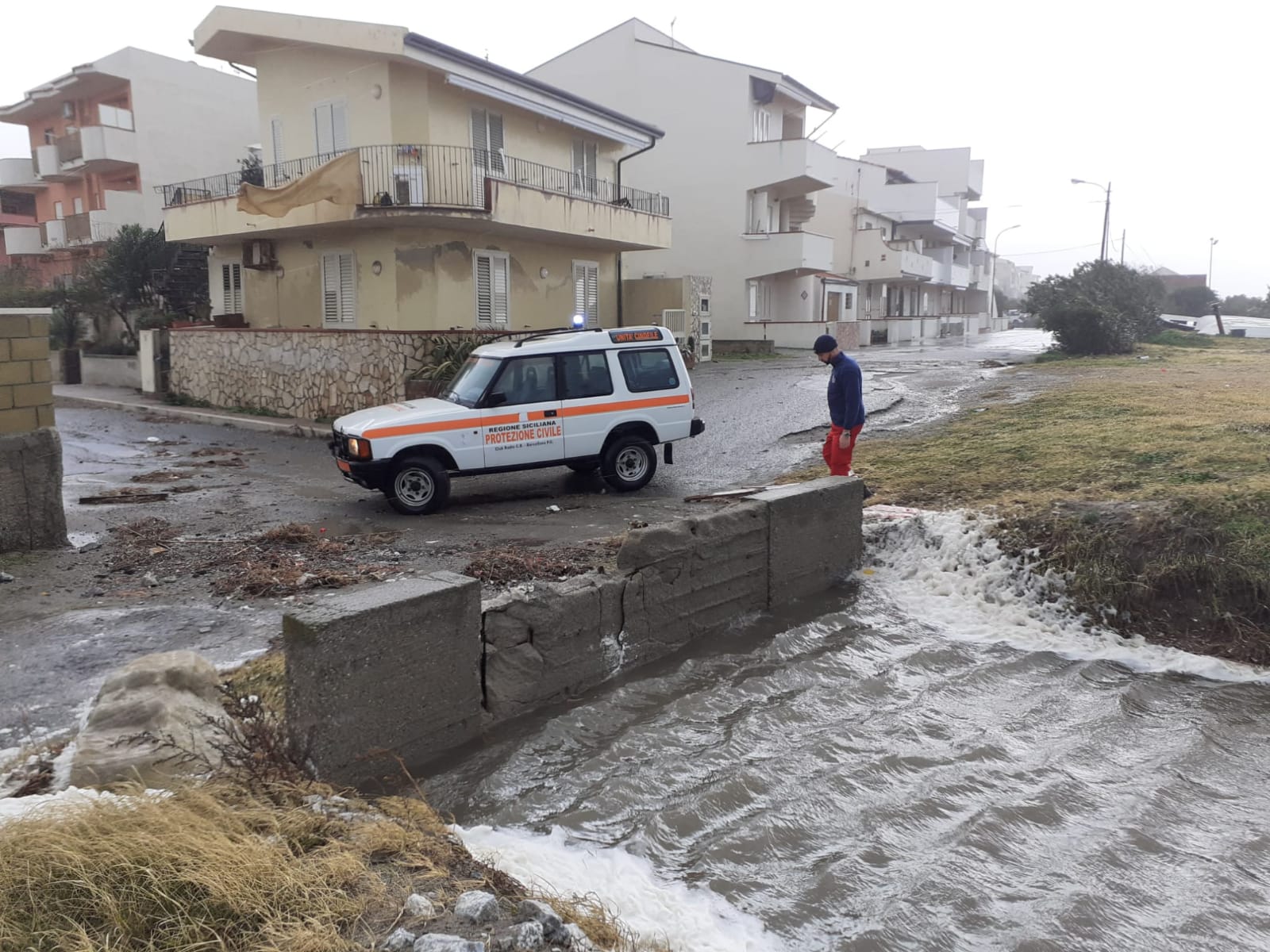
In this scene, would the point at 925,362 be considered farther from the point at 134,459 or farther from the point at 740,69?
the point at 134,459

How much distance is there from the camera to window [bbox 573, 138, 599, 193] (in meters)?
25.3

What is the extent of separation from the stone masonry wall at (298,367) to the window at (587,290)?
7475 millimetres

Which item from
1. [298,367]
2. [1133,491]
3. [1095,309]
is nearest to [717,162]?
[1095,309]

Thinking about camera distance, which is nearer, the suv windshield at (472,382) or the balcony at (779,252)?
the suv windshield at (472,382)

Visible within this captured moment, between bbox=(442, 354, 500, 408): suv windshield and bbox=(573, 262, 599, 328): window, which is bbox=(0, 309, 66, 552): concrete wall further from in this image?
bbox=(573, 262, 599, 328): window

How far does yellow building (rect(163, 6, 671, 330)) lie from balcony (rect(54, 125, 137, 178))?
14.9 metres

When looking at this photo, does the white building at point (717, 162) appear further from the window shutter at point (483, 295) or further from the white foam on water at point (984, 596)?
the white foam on water at point (984, 596)

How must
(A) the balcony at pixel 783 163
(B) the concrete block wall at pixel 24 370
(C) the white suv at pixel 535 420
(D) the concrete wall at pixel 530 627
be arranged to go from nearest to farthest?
(D) the concrete wall at pixel 530 627, (B) the concrete block wall at pixel 24 370, (C) the white suv at pixel 535 420, (A) the balcony at pixel 783 163

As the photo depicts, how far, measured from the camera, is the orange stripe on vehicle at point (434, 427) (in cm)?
1041

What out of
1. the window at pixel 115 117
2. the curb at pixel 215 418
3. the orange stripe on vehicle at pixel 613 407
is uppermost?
the window at pixel 115 117

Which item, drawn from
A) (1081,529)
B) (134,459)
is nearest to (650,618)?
(1081,529)

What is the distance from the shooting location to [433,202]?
19656mm

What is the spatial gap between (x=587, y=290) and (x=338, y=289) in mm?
7117

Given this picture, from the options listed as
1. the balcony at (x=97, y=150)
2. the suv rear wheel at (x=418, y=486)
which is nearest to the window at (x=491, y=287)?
the suv rear wheel at (x=418, y=486)
